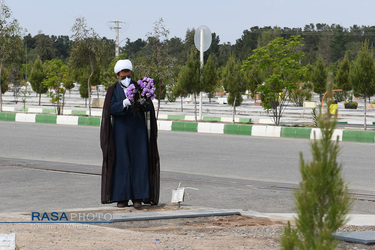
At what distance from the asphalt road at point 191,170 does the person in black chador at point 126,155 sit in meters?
1.00

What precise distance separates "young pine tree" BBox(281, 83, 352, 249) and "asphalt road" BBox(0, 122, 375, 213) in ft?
8.08

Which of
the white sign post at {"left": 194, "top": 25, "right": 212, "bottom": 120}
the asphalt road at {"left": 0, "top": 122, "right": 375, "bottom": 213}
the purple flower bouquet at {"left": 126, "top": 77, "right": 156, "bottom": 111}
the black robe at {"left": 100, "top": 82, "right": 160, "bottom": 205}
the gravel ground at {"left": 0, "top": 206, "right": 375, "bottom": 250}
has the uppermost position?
the white sign post at {"left": 194, "top": 25, "right": 212, "bottom": 120}

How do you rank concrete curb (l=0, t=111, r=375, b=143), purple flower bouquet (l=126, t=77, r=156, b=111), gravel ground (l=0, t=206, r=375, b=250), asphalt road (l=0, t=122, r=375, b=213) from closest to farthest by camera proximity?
1. gravel ground (l=0, t=206, r=375, b=250)
2. purple flower bouquet (l=126, t=77, r=156, b=111)
3. asphalt road (l=0, t=122, r=375, b=213)
4. concrete curb (l=0, t=111, r=375, b=143)

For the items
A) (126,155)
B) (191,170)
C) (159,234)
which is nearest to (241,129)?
(191,170)

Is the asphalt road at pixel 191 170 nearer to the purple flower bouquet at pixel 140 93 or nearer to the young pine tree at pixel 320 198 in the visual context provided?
the purple flower bouquet at pixel 140 93

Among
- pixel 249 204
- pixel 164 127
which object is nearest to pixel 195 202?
pixel 249 204

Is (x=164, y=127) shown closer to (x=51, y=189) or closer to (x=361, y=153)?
(x=361, y=153)

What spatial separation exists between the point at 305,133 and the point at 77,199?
1227 centimetres

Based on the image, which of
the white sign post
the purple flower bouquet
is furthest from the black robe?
the white sign post

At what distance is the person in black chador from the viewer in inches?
285

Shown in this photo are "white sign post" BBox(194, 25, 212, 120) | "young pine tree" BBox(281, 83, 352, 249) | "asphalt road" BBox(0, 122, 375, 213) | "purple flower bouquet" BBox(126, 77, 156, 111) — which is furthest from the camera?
"white sign post" BBox(194, 25, 212, 120)

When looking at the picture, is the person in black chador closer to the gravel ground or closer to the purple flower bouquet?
the purple flower bouquet

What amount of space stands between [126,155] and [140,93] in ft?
2.24

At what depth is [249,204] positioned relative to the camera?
8.41 meters
